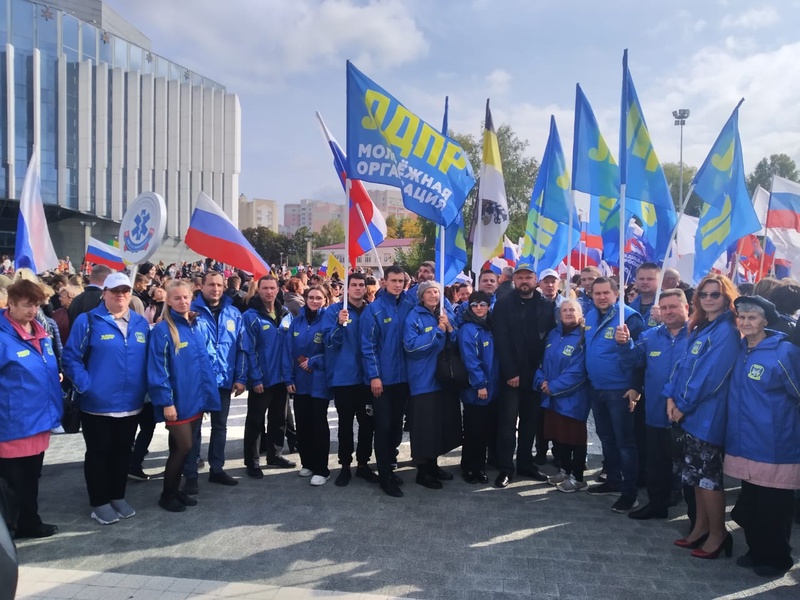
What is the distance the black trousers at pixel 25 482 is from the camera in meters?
4.40

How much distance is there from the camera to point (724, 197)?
6207 millimetres

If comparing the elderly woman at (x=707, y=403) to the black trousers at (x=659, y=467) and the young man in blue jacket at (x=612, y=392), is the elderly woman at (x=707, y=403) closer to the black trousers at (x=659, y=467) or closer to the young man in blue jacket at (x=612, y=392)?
the black trousers at (x=659, y=467)

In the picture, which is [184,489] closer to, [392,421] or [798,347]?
[392,421]

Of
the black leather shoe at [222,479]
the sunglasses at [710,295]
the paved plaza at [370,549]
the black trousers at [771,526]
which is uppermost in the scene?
the sunglasses at [710,295]

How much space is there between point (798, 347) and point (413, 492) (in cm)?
350

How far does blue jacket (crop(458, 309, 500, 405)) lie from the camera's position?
5867mm

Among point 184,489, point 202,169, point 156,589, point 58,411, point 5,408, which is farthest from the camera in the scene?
point 202,169

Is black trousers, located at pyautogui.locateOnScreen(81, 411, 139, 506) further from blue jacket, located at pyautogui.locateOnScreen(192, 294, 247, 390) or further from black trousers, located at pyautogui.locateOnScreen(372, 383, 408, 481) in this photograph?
black trousers, located at pyautogui.locateOnScreen(372, 383, 408, 481)

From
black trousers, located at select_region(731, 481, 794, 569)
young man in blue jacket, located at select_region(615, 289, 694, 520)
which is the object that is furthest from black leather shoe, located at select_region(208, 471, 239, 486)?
black trousers, located at select_region(731, 481, 794, 569)

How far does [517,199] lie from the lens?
4622 cm

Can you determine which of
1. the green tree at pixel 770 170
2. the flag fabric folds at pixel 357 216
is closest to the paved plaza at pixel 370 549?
the flag fabric folds at pixel 357 216

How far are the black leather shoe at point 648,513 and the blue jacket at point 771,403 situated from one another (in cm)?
124

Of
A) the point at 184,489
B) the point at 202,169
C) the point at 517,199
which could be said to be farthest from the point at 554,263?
the point at 202,169

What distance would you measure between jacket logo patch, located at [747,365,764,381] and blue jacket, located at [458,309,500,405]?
241 cm
